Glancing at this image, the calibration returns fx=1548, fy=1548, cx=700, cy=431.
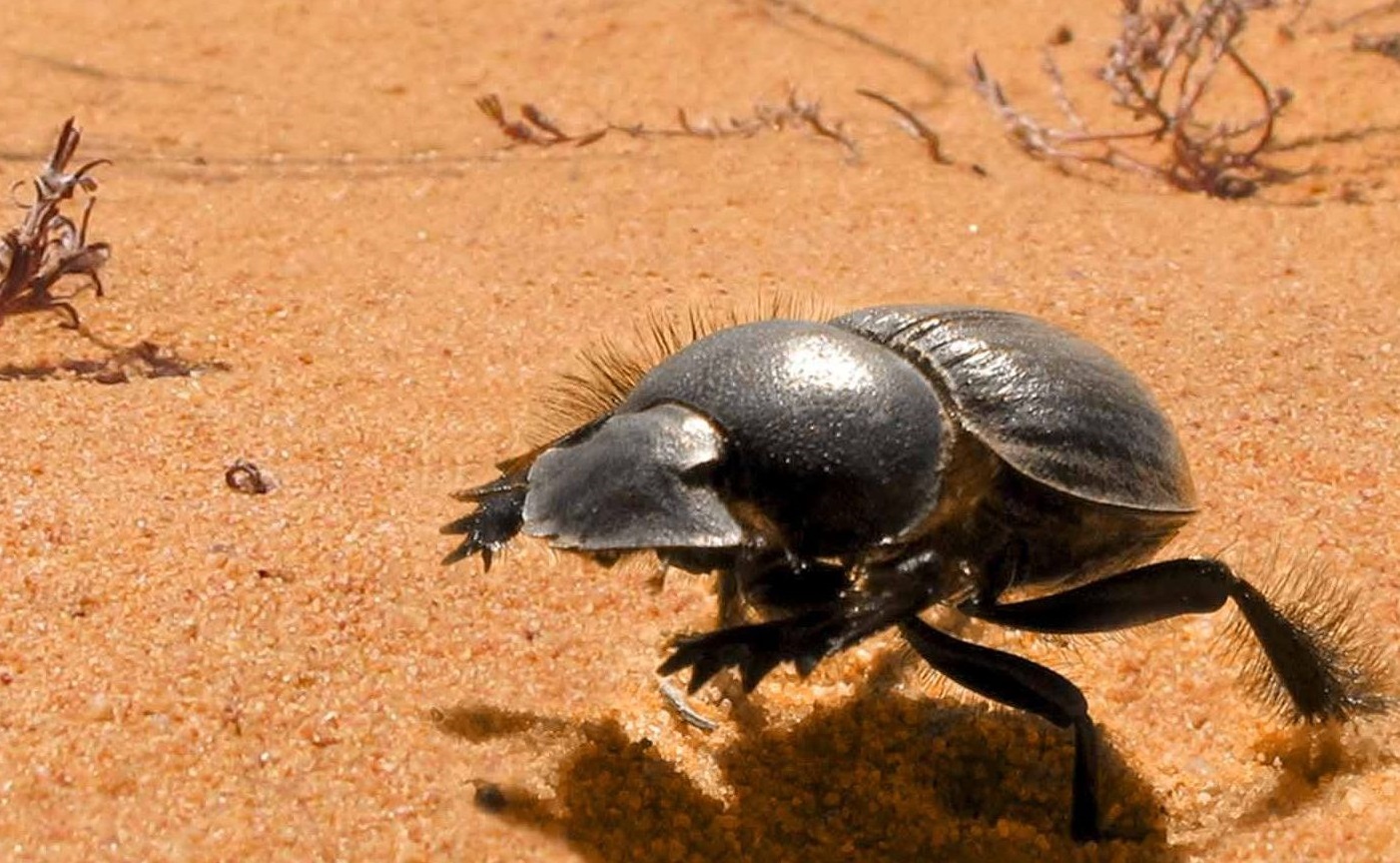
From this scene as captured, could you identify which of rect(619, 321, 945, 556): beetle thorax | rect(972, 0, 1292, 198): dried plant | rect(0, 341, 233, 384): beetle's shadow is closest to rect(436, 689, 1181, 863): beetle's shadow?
rect(619, 321, 945, 556): beetle thorax

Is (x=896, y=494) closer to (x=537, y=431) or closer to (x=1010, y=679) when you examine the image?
(x=1010, y=679)

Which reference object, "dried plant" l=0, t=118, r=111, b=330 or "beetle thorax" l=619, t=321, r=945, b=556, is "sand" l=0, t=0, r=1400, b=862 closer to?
"dried plant" l=0, t=118, r=111, b=330

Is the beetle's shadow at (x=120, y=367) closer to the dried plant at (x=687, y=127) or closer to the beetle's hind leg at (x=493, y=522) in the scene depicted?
the beetle's hind leg at (x=493, y=522)

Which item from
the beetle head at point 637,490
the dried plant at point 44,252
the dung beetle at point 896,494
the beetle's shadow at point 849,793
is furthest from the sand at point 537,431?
the beetle head at point 637,490

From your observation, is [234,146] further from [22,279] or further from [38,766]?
[38,766]

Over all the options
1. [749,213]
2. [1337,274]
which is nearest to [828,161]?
[749,213]
